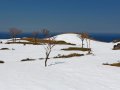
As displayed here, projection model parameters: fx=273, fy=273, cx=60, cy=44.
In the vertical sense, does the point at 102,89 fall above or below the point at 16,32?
below

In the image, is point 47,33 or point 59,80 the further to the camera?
point 47,33

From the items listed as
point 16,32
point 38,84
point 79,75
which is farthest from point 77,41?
point 38,84

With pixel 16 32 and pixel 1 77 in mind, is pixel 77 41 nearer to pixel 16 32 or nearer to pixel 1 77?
pixel 16 32

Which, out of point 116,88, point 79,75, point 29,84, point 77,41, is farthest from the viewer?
point 77,41

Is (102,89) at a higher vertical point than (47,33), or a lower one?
lower

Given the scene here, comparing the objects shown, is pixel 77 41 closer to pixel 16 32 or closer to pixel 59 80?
pixel 16 32

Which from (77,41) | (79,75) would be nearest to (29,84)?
(79,75)

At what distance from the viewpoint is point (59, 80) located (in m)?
20.9

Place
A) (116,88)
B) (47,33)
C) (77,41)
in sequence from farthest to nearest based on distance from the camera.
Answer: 1. (77,41)
2. (47,33)
3. (116,88)

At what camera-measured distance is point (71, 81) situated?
2094 cm

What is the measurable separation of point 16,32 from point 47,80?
78.2 metres

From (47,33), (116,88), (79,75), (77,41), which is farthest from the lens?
(77,41)

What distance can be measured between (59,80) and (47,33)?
1582 cm

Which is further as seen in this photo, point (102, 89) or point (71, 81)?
point (71, 81)
